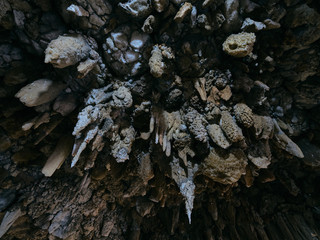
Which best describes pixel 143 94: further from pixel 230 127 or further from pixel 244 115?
pixel 244 115

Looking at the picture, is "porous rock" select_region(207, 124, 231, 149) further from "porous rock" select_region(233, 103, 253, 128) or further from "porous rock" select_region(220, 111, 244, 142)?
"porous rock" select_region(233, 103, 253, 128)

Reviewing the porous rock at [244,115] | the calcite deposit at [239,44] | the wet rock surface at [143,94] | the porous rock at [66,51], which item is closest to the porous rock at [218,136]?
the wet rock surface at [143,94]

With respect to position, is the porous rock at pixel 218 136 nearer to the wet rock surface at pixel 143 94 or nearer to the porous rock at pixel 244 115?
the wet rock surface at pixel 143 94

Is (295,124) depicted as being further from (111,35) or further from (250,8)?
(111,35)

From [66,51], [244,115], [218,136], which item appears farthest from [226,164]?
[66,51]

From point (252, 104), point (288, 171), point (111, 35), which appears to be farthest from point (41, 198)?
point (288, 171)

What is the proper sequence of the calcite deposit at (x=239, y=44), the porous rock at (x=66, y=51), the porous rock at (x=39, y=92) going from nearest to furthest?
the porous rock at (x=66, y=51) → the porous rock at (x=39, y=92) → the calcite deposit at (x=239, y=44)

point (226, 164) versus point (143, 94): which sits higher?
point (143, 94)

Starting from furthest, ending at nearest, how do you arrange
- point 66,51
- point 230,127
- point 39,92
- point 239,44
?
point 230,127, point 239,44, point 39,92, point 66,51
